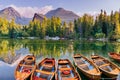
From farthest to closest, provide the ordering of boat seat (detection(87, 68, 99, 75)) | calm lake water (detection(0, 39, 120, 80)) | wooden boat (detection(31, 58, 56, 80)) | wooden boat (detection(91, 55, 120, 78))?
calm lake water (detection(0, 39, 120, 80)) → wooden boat (detection(91, 55, 120, 78)) → boat seat (detection(87, 68, 99, 75)) → wooden boat (detection(31, 58, 56, 80))

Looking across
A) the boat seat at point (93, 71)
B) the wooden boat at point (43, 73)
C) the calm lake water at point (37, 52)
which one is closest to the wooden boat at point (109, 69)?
the boat seat at point (93, 71)

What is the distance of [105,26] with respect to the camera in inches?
4075

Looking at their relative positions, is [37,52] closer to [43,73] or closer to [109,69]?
[109,69]

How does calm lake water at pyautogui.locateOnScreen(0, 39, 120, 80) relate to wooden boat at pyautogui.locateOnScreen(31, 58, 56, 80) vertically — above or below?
below

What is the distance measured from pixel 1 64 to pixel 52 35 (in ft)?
285

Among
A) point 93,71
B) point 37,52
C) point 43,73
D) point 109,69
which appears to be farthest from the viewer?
point 37,52

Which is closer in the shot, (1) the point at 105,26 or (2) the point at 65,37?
A: (1) the point at 105,26

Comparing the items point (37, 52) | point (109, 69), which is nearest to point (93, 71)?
point (109, 69)

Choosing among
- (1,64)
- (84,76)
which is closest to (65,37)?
(1,64)

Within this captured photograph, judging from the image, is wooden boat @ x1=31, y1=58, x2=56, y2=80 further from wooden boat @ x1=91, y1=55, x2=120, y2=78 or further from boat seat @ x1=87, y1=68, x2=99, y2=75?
wooden boat @ x1=91, y1=55, x2=120, y2=78

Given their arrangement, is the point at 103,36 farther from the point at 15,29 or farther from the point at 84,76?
the point at 84,76

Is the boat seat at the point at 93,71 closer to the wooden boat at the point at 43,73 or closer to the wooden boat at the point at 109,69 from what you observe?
the wooden boat at the point at 109,69

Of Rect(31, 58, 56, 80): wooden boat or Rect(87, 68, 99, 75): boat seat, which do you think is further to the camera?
Rect(87, 68, 99, 75): boat seat

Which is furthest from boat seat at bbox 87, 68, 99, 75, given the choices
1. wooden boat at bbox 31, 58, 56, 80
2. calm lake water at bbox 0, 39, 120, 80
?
wooden boat at bbox 31, 58, 56, 80
